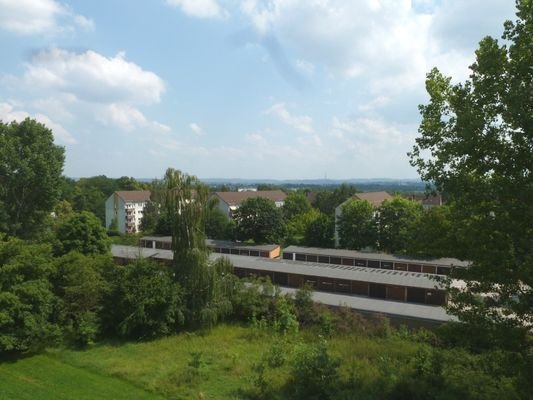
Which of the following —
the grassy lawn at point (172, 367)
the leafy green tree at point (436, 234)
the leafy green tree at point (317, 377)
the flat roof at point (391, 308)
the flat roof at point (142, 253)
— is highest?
the leafy green tree at point (436, 234)

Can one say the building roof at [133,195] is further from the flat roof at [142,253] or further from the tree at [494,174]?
the tree at [494,174]

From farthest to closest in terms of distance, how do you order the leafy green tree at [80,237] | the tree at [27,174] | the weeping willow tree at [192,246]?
the tree at [27,174] < the leafy green tree at [80,237] < the weeping willow tree at [192,246]

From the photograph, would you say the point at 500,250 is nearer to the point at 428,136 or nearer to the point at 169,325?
the point at 428,136

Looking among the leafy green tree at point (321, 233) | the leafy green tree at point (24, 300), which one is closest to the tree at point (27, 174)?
the leafy green tree at point (24, 300)

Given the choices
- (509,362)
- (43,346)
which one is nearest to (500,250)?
(509,362)

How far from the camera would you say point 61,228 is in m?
27.2

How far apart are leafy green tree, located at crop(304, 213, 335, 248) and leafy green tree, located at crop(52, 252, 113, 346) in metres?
29.0

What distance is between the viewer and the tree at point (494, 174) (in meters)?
7.70

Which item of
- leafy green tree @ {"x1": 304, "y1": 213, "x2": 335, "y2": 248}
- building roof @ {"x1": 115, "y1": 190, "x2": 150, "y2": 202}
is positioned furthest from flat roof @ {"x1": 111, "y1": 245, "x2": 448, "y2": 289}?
building roof @ {"x1": 115, "y1": 190, "x2": 150, "y2": 202}

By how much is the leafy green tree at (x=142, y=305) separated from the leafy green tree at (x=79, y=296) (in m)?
0.58

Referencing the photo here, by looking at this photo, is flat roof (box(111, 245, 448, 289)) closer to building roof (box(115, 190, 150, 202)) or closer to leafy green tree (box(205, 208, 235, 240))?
leafy green tree (box(205, 208, 235, 240))

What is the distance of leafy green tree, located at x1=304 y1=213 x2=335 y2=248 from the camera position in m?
47.0

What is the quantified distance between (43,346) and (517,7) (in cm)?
1986

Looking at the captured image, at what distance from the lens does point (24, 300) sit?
16891 mm
